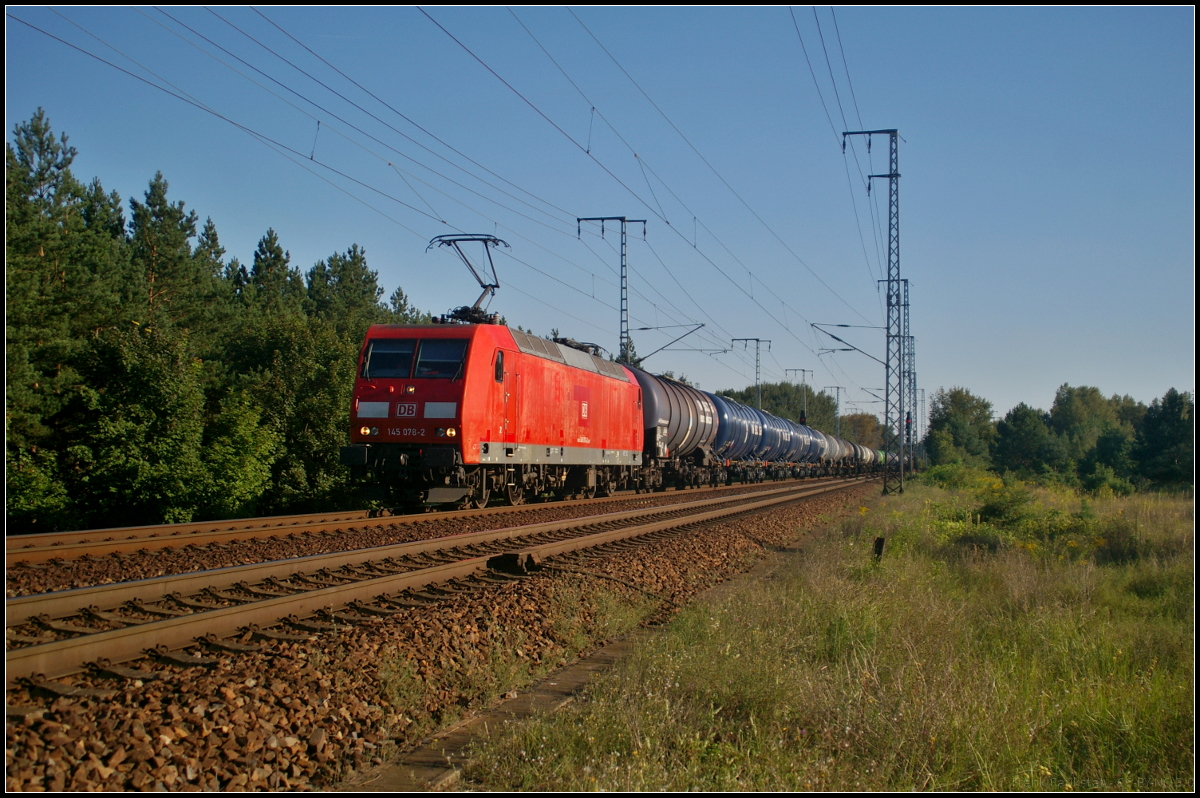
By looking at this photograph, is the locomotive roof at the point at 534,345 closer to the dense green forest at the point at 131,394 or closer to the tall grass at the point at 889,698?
the dense green forest at the point at 131,394

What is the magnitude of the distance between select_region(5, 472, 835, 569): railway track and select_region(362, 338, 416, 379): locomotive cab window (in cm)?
251

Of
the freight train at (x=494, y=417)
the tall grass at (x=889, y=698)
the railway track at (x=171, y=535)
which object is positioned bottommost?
the tall grass at (x=889, y=698)

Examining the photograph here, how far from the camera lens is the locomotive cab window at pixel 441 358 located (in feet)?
48.3

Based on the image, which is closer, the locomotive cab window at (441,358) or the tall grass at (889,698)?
the tall grass at (889,698)

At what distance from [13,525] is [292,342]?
1015 centimetres

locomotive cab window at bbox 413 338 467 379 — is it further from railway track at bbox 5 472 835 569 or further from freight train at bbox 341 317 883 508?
railway track at bbox 5 472 835 569

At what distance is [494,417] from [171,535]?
20.5 ft

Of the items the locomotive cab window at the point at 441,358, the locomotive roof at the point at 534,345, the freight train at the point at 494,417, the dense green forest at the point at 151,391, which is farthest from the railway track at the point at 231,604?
the dense green forest at the point at 151,391

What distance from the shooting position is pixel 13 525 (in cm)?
1712

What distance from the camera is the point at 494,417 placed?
15.5 metres

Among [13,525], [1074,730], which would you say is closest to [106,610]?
[1074,730]

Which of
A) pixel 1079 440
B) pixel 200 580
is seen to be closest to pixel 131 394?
pixel 200 580

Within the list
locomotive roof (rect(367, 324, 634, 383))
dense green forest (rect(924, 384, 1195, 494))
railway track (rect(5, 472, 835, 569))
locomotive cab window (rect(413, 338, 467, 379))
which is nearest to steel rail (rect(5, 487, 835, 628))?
railway track (rect(5, 472, 835, 569))

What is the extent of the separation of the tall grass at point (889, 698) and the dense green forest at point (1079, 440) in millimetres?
5601
